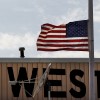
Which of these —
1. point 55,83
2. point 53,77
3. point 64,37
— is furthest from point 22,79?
point 64,37

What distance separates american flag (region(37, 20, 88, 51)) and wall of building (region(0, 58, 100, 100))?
311 cm

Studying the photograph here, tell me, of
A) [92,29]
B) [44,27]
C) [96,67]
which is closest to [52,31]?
[44,27]

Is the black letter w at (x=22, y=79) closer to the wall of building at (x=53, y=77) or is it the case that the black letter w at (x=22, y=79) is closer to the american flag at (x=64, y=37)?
the wall of building at (x=53, y=77)

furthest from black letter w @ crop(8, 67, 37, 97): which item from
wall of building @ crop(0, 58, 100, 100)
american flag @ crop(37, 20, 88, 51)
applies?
american flag @ crop(37, 20, 88, 51)

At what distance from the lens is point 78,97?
2141cm

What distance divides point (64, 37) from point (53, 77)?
13.1 ft

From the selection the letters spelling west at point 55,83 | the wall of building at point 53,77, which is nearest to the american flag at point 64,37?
the wall of building at point 53,77

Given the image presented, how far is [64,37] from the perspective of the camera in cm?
1822

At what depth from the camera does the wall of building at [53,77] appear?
70.2 ft

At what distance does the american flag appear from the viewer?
17328 mm

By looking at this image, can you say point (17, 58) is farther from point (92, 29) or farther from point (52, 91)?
point (92, 29)

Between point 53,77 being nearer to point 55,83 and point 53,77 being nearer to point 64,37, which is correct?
point 55,83

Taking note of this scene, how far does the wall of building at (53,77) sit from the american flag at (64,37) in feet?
10.2

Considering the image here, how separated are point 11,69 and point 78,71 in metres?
3.73
